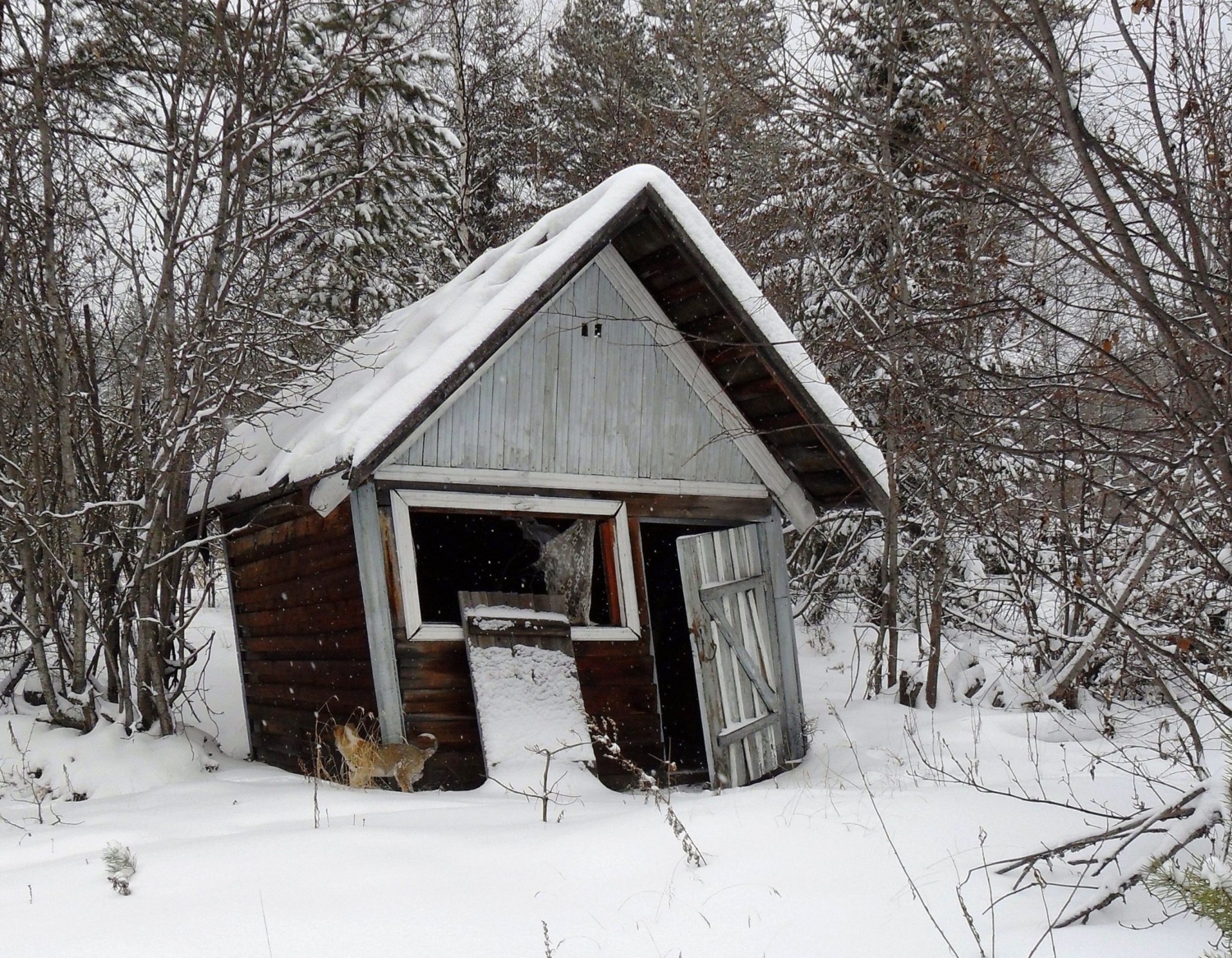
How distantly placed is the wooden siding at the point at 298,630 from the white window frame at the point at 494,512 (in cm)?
30

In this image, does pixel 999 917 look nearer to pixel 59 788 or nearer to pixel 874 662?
pixel 59 788

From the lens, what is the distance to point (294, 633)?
282 inches

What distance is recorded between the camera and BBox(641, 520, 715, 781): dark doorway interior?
9.11 meters

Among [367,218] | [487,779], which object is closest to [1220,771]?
[487,779]

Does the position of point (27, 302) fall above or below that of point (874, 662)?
above

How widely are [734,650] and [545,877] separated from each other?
3747mm

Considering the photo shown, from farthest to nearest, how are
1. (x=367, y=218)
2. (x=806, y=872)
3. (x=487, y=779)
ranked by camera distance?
(x=367, y=218)
(x=487, y=779)
(x=806, y=872)

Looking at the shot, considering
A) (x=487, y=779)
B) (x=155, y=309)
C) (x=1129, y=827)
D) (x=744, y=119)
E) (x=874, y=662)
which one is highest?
(x=744, y=119)

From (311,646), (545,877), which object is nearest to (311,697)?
(311,646)

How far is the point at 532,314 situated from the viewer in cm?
609

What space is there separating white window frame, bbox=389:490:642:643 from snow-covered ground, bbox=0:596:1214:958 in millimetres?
1121

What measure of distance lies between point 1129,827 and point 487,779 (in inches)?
147

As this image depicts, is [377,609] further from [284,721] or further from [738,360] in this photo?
[738,360]

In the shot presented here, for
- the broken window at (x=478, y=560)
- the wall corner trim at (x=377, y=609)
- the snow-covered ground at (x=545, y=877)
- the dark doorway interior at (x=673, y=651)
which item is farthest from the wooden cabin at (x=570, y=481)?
the snow-covered ground at (x=545, y=877)
